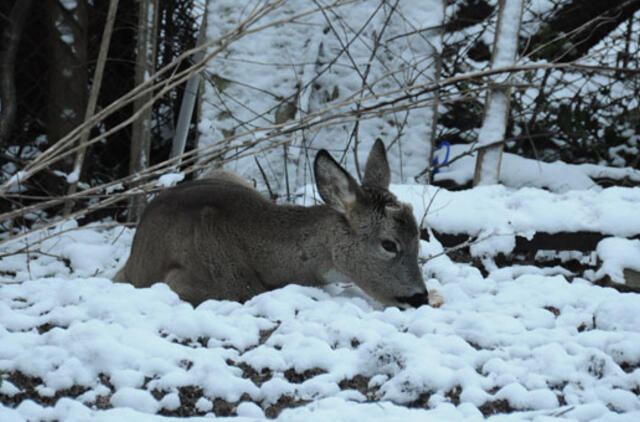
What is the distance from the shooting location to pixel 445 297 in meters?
4.02

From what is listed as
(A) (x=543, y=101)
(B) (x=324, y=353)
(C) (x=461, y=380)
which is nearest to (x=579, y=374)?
(C) (x=461, y=380)

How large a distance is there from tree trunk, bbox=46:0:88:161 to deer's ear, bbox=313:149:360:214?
3.15 meters

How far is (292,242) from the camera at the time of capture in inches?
163

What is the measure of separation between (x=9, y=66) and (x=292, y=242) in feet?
10.7

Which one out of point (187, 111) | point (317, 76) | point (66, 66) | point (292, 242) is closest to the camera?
point (292, 242)

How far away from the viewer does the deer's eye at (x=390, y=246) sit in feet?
13.2

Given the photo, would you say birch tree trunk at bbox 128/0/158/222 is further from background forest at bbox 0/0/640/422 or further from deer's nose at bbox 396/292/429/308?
deer's nose at bbox 396/292/429/308

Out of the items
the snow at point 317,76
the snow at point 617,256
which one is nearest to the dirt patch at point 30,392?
the snow at point 617,256

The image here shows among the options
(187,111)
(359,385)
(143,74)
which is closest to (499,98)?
(187,111)

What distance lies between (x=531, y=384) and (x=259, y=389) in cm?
91

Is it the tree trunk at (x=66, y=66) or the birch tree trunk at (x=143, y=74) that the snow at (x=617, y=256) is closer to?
the birch tree trunk at (x=143, y=74)

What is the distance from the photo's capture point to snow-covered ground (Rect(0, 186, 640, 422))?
257 cm

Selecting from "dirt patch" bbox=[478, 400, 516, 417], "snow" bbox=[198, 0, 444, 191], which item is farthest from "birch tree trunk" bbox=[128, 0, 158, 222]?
"dirt patch" bbox=[478, 400, 516, 417]

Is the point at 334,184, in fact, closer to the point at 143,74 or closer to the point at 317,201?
the point at 317,201
